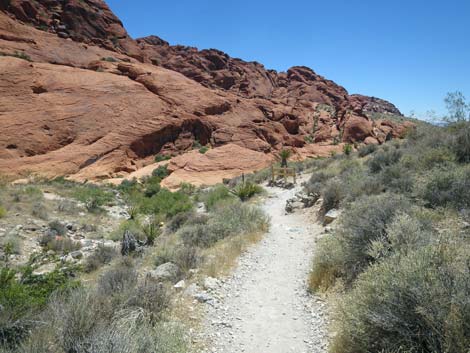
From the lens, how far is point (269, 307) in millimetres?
4770

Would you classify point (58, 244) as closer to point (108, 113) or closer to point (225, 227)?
point (225, 227)

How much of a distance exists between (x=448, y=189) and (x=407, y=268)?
15.5 feet

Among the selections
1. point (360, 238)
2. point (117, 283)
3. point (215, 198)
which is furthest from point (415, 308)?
point (215, 198)

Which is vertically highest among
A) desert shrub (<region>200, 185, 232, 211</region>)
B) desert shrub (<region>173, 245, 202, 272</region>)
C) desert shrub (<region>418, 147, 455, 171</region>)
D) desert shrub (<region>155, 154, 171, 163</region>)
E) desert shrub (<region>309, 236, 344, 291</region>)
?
desert shrub (<region>418, 147, 455, 171</region>)

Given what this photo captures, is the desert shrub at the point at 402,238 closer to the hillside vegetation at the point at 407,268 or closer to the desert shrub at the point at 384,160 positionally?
the hillside vegetation at the point at 407,268

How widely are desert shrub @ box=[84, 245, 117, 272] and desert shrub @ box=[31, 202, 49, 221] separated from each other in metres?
4.27

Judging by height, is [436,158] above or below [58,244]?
above

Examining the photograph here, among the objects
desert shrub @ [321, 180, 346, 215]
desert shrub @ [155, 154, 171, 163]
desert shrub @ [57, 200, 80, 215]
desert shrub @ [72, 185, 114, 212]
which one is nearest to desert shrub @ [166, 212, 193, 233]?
desert shrub @ [321, 180, 346, 215]

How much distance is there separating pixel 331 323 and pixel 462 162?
692cm

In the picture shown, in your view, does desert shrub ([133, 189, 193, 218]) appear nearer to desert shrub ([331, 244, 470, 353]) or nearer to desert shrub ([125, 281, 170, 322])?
desert shrub ([125, 281, 170, 322])

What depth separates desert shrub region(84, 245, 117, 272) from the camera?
8.43m

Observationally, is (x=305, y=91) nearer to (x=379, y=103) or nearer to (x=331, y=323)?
(x=379, y=103)

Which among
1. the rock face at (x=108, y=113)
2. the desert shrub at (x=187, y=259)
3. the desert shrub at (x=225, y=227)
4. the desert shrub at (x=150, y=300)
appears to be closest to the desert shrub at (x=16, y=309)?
the desert shrub at (x=150, y=300)

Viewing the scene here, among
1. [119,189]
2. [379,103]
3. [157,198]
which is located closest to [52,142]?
[119,189]
